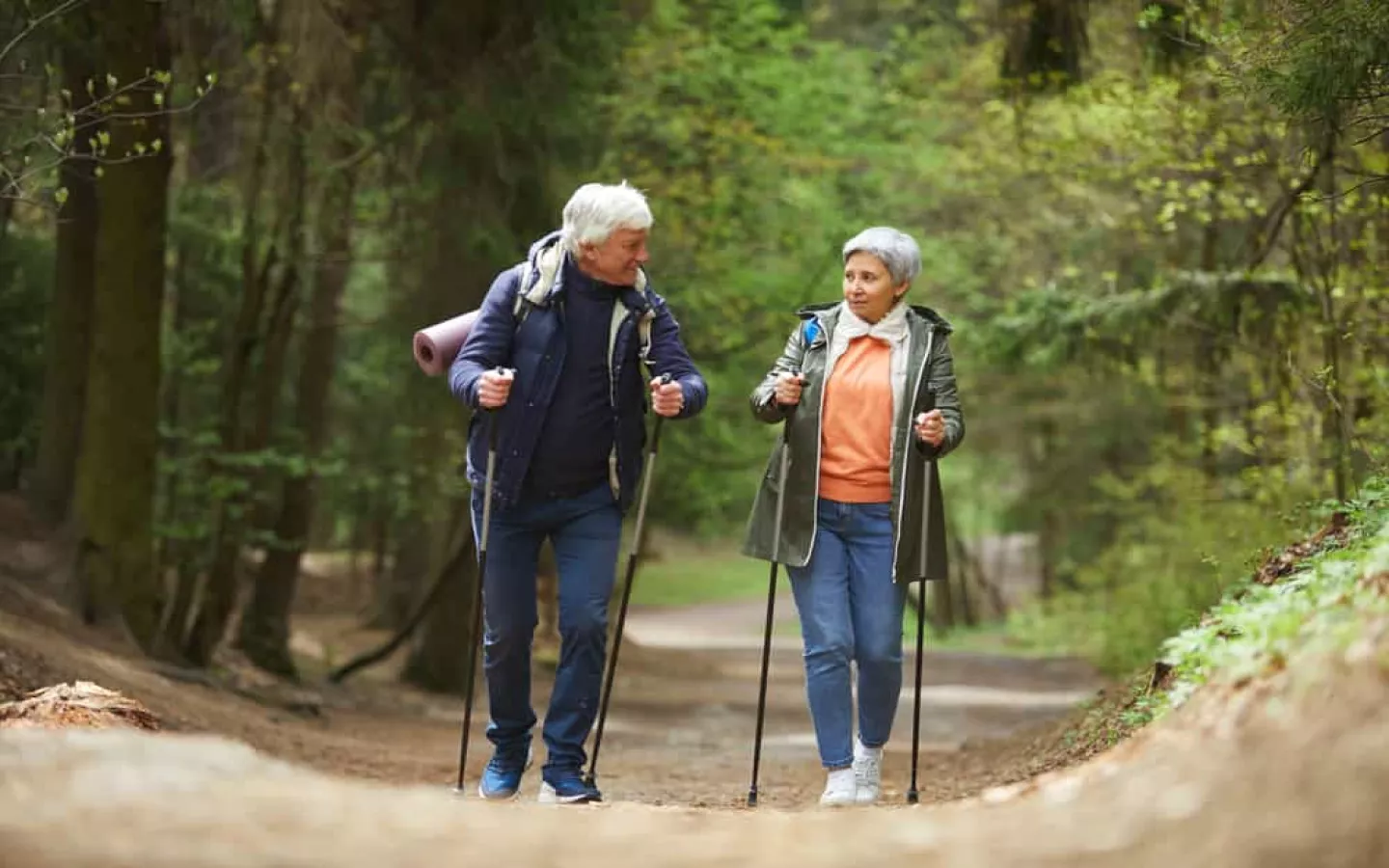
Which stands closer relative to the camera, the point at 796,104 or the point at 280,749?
the point at 280,749

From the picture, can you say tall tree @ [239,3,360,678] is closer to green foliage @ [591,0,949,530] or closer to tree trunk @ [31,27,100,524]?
tree trunk @ [31,27,100,524]

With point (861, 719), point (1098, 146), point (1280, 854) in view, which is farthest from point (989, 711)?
point (1280, 854)

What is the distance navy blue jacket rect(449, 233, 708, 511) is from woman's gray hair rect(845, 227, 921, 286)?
0.80 m

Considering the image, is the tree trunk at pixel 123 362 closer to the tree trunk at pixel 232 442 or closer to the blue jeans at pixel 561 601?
the tree trunk at pixel 232 442

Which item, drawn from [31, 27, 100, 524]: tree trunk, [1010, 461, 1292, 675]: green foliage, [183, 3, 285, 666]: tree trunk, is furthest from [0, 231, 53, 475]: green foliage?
[1010, 461, 1292, 675]: green foliage

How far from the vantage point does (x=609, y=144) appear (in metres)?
18.0

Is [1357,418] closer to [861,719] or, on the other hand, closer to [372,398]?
[861,719]

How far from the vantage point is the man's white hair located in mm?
7238

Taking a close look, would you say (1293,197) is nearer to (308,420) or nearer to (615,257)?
(615,257)

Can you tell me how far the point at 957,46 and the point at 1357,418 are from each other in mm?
11129

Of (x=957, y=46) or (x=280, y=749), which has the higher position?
(x=957, y=46)

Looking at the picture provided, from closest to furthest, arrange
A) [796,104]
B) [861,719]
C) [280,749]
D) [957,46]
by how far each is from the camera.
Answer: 1. [861,719]
2. [280,749]
3. [796,104]
4. [957,46]

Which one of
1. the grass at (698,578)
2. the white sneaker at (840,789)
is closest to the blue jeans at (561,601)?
the white sneaker at (840,789)

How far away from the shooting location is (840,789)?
23.9ft
